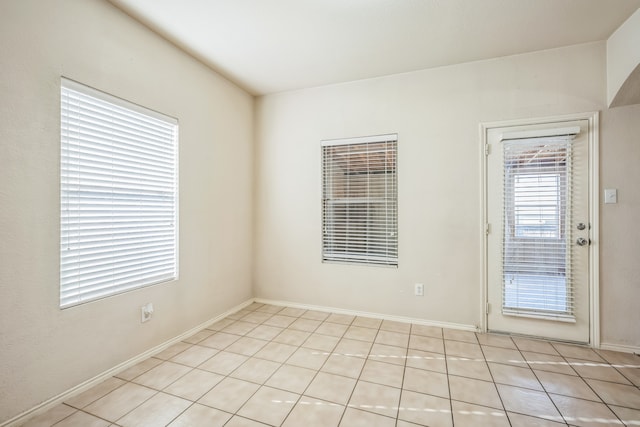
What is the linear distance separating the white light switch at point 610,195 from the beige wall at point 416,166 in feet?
0.65

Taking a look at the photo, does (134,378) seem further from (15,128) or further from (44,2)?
Result: (44,2)

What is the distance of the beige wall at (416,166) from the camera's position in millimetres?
2762

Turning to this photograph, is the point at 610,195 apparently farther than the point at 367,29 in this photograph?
Yes

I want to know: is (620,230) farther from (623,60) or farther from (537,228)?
(623,60)

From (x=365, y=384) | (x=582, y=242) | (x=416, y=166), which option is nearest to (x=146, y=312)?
(x=365, y=384)

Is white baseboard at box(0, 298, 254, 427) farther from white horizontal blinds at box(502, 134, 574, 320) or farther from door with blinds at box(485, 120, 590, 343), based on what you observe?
white horizontal blinds at box(502, 134, 574, 320)

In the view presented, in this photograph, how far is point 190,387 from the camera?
206 centimetres

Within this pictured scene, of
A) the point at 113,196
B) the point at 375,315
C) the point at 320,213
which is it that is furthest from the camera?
the point at 320,213

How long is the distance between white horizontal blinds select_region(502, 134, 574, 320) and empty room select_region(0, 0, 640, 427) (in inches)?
0.7

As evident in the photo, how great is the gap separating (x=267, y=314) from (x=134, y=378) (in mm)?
1513

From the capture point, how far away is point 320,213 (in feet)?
11.8

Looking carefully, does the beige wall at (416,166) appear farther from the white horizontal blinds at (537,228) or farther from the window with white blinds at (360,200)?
the white horizontal blinds at (537,228)

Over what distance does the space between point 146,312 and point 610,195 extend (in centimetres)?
413

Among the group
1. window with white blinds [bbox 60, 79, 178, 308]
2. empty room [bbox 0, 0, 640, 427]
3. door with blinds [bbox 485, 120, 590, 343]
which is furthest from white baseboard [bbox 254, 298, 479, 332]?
window with white blinds [bbox 60, 79, 178, 308]
